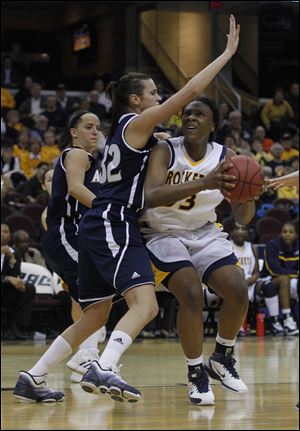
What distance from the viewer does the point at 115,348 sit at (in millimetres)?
5086

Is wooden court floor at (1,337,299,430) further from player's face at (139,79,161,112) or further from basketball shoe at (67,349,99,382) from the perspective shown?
player's face at (139,79,161,112)

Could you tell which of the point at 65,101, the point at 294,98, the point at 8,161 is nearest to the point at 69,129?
the point at 8,161

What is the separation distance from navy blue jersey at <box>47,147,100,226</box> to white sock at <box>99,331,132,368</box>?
1636mm

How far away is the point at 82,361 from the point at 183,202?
6.13ft

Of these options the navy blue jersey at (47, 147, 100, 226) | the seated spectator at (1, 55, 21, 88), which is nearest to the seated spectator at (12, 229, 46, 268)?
the navy blue jersey at (47, 147, 100, 226)

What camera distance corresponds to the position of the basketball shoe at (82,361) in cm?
695

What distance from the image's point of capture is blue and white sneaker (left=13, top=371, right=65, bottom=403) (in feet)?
18.6

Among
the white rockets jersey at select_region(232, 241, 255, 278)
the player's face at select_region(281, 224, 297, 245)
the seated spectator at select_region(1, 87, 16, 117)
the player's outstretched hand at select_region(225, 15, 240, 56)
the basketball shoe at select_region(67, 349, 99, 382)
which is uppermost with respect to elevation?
the player's outstretched hand at select_region(225, 15, 240, 56)

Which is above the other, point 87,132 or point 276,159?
point 87,132

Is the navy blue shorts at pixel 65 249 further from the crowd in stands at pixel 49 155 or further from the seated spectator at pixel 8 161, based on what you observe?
the seated spectator at pixel 8 161

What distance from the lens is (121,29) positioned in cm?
2458

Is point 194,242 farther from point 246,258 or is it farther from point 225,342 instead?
point 246,258

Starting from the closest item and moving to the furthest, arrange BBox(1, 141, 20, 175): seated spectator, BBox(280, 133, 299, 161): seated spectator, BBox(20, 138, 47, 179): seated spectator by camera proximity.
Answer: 1. BBox(1, 141, 20, 175): seated spectator
2. BBox(20, 138, 47, 179): seated spectator
3. BBox(280, 133, 299, 161): seated spectator

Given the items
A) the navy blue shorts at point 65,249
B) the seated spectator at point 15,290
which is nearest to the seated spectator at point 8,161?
the seated spectator at point 15,290
